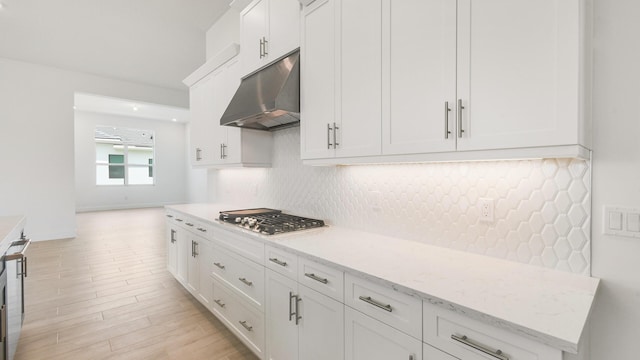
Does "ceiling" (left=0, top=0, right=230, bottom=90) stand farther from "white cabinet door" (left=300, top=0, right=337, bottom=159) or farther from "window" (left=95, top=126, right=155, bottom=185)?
"window" (left=95, top=126, right=155, bottom=185)

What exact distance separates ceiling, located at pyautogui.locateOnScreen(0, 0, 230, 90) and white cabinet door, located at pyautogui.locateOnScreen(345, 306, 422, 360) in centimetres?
383

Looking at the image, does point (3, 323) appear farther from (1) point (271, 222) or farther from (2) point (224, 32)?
(2) point (224, 32)

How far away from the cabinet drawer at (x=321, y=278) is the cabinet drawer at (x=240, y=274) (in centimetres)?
45

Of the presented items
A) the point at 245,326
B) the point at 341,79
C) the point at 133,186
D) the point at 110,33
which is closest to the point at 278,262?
the point at 245,326

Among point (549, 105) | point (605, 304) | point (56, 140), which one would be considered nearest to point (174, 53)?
point (56, 140)

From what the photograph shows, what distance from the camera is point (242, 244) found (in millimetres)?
2168

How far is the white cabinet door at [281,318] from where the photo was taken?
171 centimetres

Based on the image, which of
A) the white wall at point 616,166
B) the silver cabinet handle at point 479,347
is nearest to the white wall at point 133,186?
the silver cabinet handle at point 479,347

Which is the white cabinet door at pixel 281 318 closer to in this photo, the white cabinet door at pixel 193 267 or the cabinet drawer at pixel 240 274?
the cabinet drawer at pixel 240 274

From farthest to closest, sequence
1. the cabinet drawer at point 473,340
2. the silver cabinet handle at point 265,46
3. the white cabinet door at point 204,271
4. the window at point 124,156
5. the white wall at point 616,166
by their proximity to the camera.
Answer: the window at point 124,156, the white cabinet door at point 204,271, the silver cabinet handle at point 265,46, the white wall at point 616,166, the cabinet drawer at point 473,340

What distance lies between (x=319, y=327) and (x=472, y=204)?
1033 mm

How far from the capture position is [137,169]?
10.6m

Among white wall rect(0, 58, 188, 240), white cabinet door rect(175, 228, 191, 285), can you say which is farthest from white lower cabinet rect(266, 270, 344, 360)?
white wall rect(0, 58, 188, 240)

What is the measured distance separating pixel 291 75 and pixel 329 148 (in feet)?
2.09
